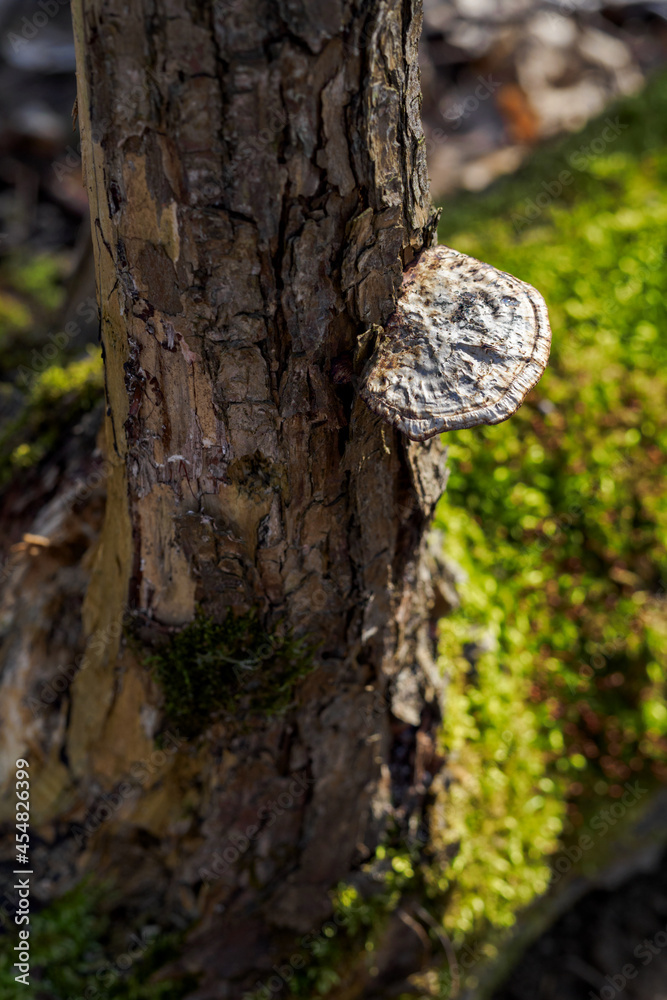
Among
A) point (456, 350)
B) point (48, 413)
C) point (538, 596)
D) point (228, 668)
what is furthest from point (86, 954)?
point (456, 350)

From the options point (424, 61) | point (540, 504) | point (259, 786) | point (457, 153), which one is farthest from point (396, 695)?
point (424, 61)

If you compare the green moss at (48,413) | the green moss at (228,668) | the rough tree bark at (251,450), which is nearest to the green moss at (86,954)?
the rough tree bark at (251,450)

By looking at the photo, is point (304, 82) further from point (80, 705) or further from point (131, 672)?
point (80, 705)

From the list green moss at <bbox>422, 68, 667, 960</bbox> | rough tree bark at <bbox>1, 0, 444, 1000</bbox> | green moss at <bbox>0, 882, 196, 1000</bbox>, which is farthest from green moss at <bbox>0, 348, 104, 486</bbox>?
green moss at <bbox>0, 882, 196, 1000</bbox>

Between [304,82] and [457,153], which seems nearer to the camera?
[304,82]

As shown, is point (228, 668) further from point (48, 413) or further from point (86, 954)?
point (48, 413)

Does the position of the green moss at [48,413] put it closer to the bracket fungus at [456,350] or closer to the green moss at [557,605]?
the green moss at [557,605]

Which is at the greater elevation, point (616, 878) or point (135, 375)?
point (135, 375)
